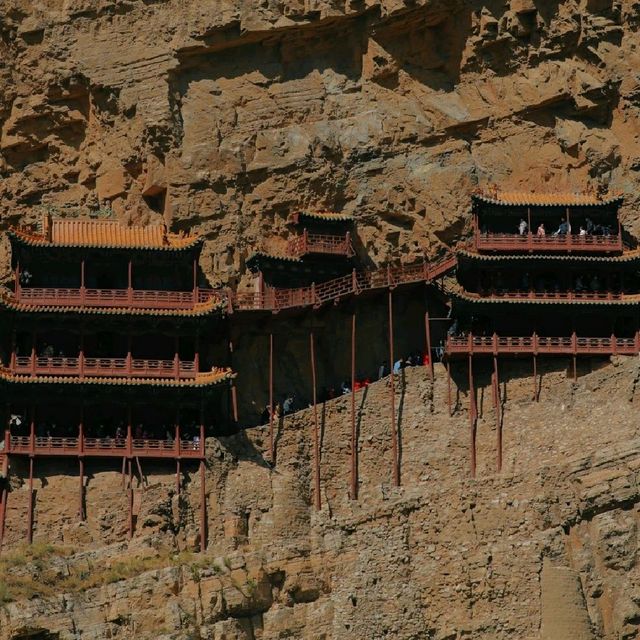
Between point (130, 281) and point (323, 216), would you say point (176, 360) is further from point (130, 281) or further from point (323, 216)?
point (323, 216)

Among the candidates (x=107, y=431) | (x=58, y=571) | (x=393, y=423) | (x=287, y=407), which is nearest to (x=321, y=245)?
(x=287, y=407)

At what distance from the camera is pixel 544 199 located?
87375mm

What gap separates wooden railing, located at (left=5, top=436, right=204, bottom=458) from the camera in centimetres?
7981

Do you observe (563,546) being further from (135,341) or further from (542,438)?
(135,341)

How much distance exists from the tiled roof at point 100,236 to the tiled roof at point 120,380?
500cm

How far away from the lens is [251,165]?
88.0 metres

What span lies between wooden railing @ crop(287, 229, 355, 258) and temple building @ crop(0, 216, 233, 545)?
4.50 metres

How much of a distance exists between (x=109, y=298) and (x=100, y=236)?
109 inches

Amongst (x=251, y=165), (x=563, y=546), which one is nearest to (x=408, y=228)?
(x=251, y=165)

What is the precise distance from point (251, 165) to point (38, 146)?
27.8 feet

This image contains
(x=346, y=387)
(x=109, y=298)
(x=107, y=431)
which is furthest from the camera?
(x=346, y=387)

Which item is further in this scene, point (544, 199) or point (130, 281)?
point (544, 199)

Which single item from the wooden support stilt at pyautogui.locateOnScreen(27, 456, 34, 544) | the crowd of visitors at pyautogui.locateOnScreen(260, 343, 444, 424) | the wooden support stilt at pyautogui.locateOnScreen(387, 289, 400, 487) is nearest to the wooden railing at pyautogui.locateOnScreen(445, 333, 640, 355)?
the crowd of visitors at pyautogui.locateOnScreen(260, 343, 444, 424)

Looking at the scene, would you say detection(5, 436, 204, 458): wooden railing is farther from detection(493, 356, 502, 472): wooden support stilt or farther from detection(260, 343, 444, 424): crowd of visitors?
detection(493, 356, 502, 472): wooden support stilt
